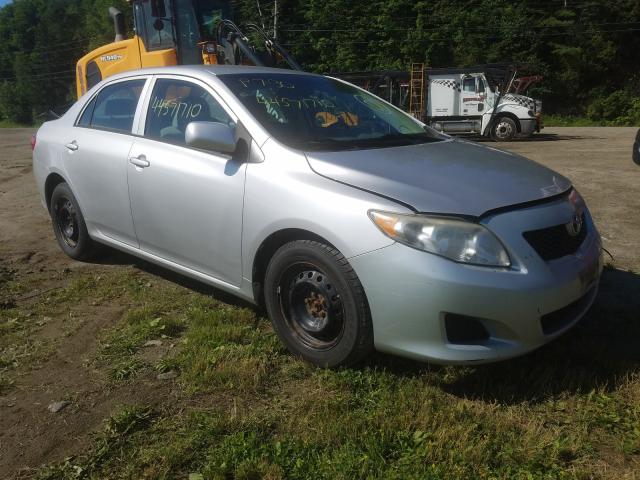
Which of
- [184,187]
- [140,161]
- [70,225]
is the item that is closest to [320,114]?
[184,187]

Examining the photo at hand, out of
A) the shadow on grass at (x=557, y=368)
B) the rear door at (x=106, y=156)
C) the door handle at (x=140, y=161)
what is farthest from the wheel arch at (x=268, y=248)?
the rear door at (x=106, y=156)

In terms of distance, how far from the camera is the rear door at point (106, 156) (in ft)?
13.6

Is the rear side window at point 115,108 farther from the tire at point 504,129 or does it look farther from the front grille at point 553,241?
the tire at point 504,129

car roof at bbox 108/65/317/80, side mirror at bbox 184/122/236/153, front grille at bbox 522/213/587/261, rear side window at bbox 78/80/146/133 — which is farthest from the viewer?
rear side window at bbox 78/80/146/133

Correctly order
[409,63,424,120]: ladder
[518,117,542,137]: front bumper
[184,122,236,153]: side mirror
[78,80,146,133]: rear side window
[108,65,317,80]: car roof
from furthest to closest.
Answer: [409,63,424,120]: ladder
[518,117,542,137]: front bumper
[78,80,146,133]: rear side window
[108,65,317,80]: car roof
[184,122,236,153]: side mirror

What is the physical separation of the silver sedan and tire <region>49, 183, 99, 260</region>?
1.19ft

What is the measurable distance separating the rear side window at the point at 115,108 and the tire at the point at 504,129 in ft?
53.5

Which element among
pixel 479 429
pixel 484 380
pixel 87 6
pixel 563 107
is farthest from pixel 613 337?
pixel 87 6

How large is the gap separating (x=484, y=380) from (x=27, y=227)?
17.8 feet

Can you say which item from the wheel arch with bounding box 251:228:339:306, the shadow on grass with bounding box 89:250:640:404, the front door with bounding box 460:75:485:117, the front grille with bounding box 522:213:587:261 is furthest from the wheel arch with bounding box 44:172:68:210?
the front door with bounding box 460:75:485:117

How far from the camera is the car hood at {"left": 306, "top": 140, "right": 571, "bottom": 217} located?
2.73 meters

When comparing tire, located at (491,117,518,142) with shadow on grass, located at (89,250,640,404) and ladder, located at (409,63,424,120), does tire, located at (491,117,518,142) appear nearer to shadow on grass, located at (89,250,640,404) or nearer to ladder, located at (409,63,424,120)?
ladder, located at (409,63,424,120)

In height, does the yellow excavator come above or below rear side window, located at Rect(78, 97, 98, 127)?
above

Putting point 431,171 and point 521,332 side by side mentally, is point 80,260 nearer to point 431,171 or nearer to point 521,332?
point 431,171
